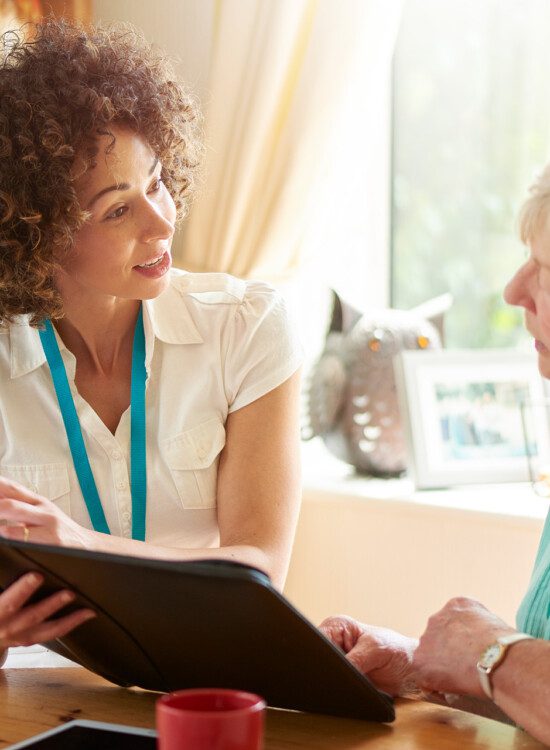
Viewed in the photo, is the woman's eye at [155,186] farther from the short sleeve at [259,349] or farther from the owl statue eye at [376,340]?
the owl statue eye at [376,340]

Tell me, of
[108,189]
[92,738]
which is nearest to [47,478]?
[108,189]

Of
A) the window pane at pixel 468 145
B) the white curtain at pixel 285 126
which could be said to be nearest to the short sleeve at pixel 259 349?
the white curtain at pixel 285 126

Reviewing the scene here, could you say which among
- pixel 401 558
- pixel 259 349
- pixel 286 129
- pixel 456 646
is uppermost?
pixel 286 129

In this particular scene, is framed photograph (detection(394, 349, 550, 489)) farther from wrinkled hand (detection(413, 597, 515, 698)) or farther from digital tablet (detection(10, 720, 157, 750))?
digital tablet (detection(10, 720, 157, 750))

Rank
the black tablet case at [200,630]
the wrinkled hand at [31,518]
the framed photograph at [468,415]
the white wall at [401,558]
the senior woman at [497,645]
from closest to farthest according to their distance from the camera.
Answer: the black tablet case at [200,630] → the senior woman at [497,645] → the wrinkled hand at [31,518] → the white wall at [401,558] → the framed photograph at [468,415]

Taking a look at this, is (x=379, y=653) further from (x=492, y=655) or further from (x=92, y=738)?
(x=92, y=738)

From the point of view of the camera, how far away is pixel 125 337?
79.8 inches

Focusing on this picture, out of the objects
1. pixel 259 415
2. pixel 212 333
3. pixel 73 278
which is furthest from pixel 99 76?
pixel 259 415

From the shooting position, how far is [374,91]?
3.09m

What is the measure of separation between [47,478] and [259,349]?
17.4 inches

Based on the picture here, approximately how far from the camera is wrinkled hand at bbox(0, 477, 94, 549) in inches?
57.4

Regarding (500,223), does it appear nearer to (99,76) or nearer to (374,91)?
(374,91)

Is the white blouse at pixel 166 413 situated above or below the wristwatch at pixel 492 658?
above

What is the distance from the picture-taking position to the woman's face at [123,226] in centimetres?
183
